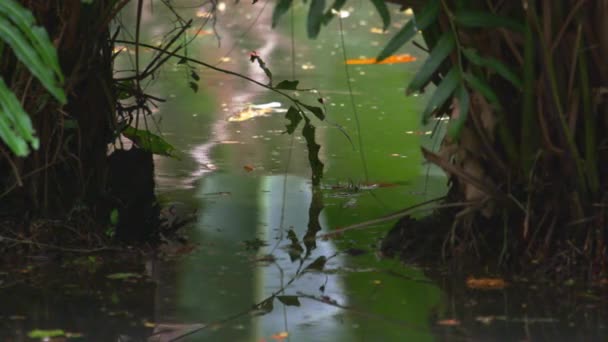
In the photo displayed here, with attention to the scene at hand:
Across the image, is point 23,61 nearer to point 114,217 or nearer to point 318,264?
point 114,217

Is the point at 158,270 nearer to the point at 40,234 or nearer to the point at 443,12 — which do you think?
the point at 40,234

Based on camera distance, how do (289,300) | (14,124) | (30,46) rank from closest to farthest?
(14,124) < (30,46) < (289,300)

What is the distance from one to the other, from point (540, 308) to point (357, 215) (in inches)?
57.2

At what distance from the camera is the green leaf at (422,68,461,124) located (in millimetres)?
4055

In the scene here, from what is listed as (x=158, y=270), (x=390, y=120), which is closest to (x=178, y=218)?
(x=158, y=270)

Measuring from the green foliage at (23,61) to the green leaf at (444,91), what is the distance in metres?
1.12

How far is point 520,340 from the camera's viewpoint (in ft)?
12.3

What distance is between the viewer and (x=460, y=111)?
4023 mm

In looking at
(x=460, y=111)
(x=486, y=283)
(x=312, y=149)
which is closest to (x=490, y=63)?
(x=460, y=111)

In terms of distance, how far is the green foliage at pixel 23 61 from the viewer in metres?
3.68

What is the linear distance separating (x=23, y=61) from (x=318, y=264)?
1.39 meters

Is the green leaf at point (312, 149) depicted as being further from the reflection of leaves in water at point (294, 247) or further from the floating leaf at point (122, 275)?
the floating leaf at point (122, 275)

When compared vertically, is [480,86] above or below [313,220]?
above

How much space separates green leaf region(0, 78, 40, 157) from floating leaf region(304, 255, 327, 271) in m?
1.26
